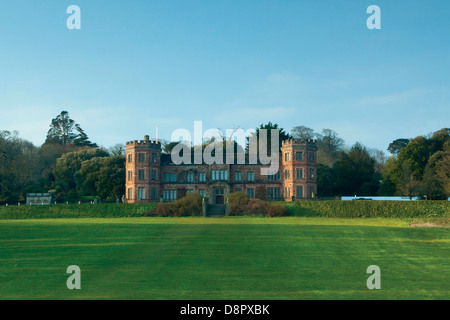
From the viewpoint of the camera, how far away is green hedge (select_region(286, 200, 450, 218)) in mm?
47688

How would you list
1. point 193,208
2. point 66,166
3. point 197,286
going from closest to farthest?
point 197,286 < point 193,208 < point 66,166

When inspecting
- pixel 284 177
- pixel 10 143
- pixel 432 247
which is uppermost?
pixel 10 143

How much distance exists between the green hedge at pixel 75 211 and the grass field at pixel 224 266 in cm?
2642

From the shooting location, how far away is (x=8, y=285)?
12.2 metres

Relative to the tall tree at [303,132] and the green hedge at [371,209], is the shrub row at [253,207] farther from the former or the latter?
the tall tree at [303,132]

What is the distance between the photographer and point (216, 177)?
6288 centimetres

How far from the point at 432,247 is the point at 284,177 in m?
40.9

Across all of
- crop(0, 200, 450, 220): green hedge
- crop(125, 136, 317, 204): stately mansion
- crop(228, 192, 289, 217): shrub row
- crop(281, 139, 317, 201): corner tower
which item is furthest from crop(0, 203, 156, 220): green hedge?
crop(281, 139, 317, 201): corner tower

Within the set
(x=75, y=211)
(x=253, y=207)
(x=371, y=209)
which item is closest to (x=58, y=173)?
(x=75, y=211)

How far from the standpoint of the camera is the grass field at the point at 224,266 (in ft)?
37.5

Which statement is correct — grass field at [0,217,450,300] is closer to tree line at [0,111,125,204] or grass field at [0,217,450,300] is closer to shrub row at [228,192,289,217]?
shrub row at [228,192,289,217]

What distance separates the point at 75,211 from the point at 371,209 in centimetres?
3100
